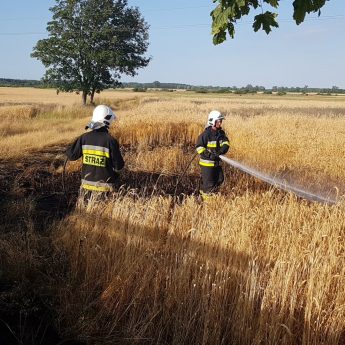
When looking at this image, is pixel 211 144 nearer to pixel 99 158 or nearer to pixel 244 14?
pixel 99 158

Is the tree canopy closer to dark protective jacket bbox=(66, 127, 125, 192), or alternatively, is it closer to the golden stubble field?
the golden stubble field

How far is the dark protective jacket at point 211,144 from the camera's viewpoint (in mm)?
6652

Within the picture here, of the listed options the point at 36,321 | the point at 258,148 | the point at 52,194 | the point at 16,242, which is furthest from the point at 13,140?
the point at 36,321

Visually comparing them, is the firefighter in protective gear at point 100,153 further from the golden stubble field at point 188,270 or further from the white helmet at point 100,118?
the golden stubble field at point 188,270

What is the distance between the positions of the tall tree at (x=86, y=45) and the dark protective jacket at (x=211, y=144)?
30.6 metres

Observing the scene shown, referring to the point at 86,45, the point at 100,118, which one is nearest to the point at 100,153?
the point at 100,118

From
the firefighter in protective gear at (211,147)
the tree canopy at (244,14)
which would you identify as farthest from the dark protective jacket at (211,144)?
the tree canopy at (244,14)

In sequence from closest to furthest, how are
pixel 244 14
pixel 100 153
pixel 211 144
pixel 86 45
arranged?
pixel 244 14 < pixel 100 153 < pixel 211 144 < pixel 86 45

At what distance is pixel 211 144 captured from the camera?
22.0ft

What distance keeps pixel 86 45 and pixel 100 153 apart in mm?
33301

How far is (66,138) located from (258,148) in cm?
673

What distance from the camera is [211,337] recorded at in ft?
8.95

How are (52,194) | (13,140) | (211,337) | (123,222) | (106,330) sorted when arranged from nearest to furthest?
1. (211,337)
2. (106,330)
3. (123,222)
4. (52,194)
5. (13,140)

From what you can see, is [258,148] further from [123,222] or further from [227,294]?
[227,294]
